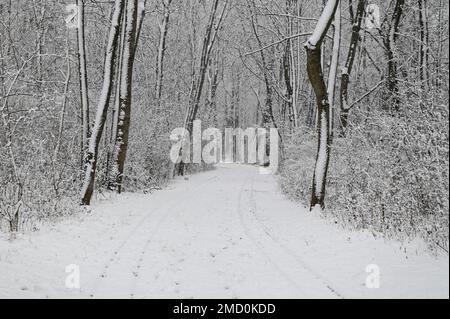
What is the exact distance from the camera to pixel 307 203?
15.7 m

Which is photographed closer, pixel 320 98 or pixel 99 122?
pixel 320 98

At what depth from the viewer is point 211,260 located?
8391 millimetres

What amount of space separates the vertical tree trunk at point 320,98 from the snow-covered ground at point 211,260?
132 cm

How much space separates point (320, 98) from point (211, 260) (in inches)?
273

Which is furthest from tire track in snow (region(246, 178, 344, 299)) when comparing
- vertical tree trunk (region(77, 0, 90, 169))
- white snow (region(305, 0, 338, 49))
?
vertical tree trunk (region(77, 0, 90, 169))

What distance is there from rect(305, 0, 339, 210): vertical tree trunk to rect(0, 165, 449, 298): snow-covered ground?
4.33 feet

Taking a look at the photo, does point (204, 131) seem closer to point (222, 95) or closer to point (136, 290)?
point (136, 290)

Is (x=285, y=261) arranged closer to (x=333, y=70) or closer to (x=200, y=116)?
(x=333, y=70)

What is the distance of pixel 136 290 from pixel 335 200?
934cm

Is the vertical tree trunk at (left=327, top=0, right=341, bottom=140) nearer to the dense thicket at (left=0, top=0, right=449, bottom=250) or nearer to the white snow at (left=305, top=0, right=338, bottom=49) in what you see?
the dense thicket at (left=0, top=0, right=449, bottom=250)

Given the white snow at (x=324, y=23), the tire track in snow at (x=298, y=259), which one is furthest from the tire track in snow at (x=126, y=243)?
the white snow at (x=324, y=23)

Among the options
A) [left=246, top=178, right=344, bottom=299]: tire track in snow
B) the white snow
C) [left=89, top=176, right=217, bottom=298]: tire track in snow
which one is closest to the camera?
[left=246, top=178, right=344, bottom=299]: tire track in snow

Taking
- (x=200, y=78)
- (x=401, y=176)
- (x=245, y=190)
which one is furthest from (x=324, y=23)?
(x=200, y=78)

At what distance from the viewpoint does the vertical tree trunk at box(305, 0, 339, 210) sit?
40.4ft
